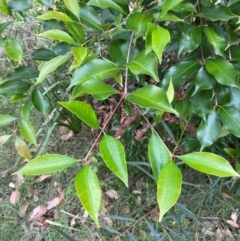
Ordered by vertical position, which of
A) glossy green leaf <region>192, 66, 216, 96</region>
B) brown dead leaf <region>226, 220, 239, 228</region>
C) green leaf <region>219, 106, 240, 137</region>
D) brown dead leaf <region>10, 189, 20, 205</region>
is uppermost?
glossy green leaf <region>192, 66, 216, 96</region>

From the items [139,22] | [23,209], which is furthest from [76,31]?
[23,209]

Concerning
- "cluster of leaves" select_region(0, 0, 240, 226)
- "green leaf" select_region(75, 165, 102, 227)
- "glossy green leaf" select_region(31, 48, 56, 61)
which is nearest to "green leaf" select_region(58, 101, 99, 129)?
"cluster of leaves" select_region(0, 0, 240, 226)

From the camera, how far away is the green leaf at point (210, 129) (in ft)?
3.70

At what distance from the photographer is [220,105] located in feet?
3.70

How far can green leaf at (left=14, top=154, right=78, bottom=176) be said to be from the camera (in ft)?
2.52

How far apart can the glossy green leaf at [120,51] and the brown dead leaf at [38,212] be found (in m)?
1.16

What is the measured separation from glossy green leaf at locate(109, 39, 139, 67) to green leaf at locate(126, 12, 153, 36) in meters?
0.10

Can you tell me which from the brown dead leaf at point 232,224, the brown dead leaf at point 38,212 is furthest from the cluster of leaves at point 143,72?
the brown dead leaf at point 232,224

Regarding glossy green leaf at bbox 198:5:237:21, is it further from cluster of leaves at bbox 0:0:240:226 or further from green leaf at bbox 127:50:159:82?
green leaf at bbox 127:50:159:82

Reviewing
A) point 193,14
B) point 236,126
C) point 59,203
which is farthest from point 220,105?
point 59,203

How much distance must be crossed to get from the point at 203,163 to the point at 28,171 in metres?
0.37

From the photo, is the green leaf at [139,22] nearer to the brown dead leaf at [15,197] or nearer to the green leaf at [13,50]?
the green leaf at [13,50]

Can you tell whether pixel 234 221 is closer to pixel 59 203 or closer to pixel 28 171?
pixel 59 203

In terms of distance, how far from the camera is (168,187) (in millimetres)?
746
